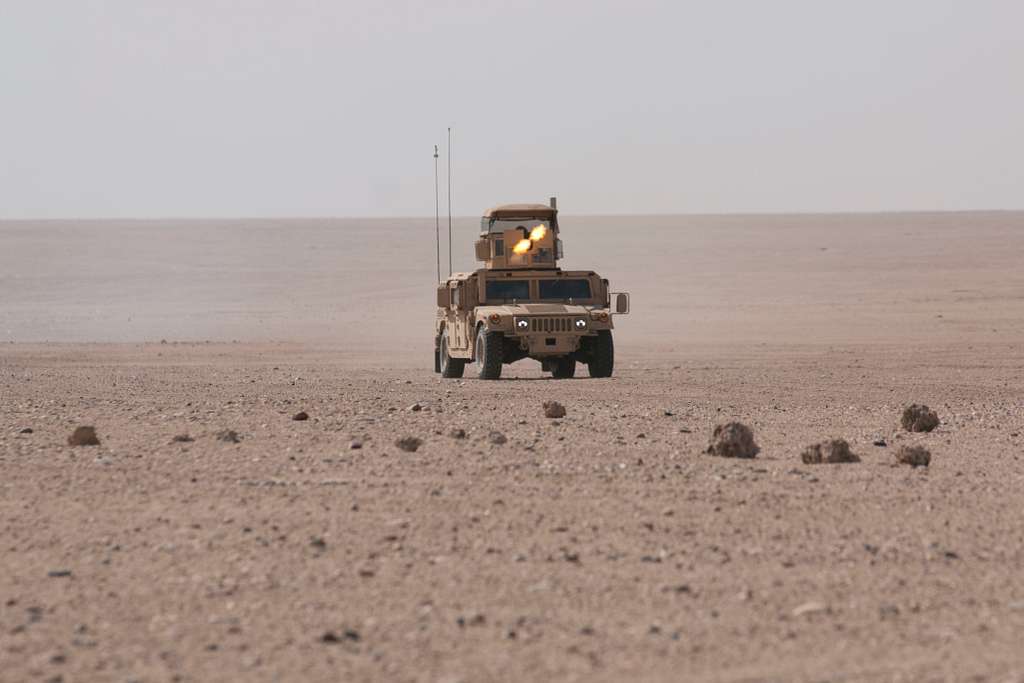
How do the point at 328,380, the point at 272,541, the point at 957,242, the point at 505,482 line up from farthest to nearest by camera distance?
1. the point at 957,242
2. the point at 328,380
3. the point at 505,482
4. the point at 272,541

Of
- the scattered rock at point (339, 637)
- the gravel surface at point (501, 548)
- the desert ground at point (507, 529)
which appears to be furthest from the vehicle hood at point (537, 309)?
the scattered rock at point (339, 637)

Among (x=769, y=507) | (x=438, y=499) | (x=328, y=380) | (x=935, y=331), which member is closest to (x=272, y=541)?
(x=438, y=499)

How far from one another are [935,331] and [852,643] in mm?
36145

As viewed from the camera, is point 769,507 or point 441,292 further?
point 441,292

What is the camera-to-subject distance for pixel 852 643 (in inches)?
294

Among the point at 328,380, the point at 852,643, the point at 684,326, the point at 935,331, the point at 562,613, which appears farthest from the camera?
the point at 684,326

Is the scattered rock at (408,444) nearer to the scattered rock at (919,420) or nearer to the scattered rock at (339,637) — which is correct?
the scattered rock at (919,420)

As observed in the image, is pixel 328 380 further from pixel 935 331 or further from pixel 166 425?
pixel 935 331

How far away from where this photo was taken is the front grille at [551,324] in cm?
2478

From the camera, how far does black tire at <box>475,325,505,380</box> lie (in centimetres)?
2492

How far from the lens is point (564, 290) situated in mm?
26078

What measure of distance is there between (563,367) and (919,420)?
1119cm

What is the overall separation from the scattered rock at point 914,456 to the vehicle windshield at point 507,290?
12946 mm

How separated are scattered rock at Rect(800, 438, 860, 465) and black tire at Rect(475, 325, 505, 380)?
38.5 feet
